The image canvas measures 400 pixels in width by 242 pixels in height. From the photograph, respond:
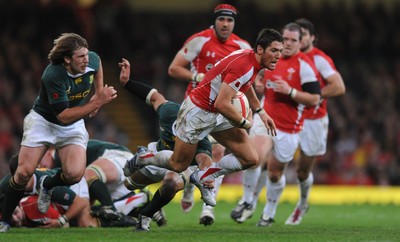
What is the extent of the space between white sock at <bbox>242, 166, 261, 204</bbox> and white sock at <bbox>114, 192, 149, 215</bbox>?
1.40 m

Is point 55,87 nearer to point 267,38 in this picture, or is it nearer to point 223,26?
point 267,38

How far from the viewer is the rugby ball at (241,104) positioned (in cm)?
1118

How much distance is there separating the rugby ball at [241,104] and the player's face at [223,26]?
2298mm

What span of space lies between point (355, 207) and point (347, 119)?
672cm

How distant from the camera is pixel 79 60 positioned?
11094 mm

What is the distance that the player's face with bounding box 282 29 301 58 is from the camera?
13391 millimetres

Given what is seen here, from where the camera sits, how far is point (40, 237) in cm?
1051

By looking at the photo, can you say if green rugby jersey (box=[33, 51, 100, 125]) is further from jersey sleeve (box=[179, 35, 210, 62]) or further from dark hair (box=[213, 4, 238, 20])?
dark hair (box=[213, 4, 238, 20])

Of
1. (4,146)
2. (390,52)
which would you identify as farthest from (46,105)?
(390,52)

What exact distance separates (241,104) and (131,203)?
2.66m

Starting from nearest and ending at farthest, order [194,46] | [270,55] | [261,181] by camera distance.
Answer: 1. [270,55]
2. [194,46]
3. [261,181]

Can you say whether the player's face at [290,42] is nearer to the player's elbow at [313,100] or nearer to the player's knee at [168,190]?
the player's elbow at [313,100]

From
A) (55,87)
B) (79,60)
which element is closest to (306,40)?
(79,60)

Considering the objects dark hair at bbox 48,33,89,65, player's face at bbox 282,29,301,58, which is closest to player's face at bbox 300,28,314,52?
player's face at bbox 282,29,301,58
